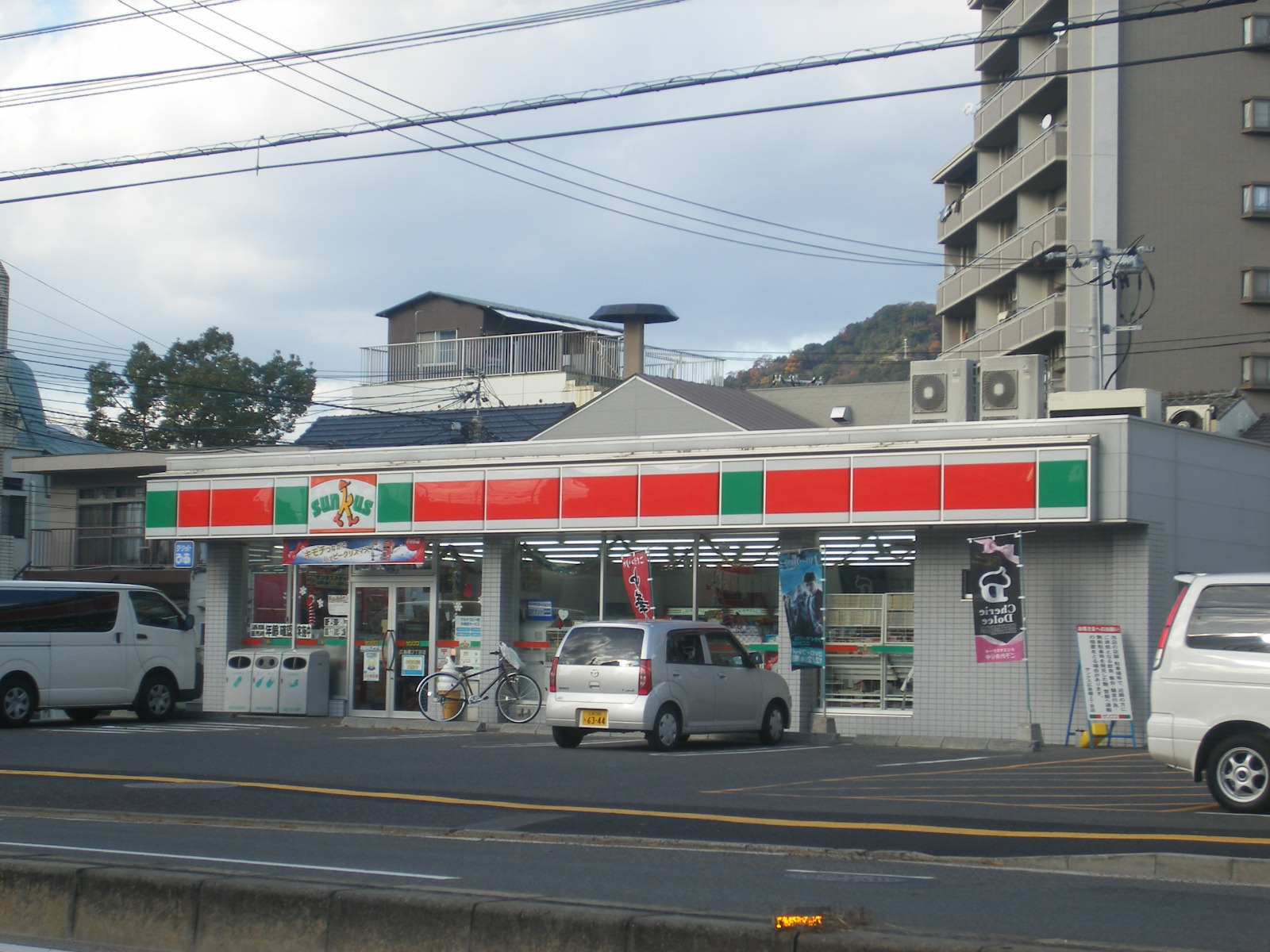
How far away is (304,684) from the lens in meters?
22.9

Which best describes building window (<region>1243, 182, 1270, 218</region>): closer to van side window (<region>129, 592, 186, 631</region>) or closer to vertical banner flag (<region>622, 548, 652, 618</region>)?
vertical banner flag (<region>622, 548, 652, 618</region>)

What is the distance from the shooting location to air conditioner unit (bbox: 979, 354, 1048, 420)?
64.4 ft

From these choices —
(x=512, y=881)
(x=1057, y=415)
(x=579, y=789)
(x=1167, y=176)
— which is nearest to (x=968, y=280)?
(x=1167, y=176)

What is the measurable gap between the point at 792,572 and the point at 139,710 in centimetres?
1092

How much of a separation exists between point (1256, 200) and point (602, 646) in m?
26.9

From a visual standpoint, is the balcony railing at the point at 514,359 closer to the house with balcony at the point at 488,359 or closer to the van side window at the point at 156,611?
the house with balcony at the point at 488,359

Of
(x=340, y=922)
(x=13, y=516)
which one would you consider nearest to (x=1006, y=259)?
(x=13, y=516)

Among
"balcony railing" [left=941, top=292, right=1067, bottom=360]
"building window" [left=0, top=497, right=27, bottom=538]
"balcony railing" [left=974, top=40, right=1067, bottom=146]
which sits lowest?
"building window" [left=0, top=497, right=27, bottom=538]

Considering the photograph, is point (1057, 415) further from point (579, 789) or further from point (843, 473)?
point (579, 789)

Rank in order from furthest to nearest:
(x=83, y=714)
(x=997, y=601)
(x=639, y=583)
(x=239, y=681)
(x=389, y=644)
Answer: (x=239, y=681), (x=83, y=714), (x=389, y=644), (x=639, y=583), (x=997, y=601)

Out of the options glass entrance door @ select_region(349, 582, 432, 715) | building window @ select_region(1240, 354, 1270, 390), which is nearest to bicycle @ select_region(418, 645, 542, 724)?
glass entrance door @ select_region(349, 582, 432, 715)

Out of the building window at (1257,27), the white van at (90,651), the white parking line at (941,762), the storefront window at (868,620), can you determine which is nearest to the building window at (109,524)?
the white van at (90,651)

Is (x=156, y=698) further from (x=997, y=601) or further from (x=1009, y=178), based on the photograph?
(x=1009, y=178)

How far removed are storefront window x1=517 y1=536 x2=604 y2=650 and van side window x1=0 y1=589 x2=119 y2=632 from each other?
651cm
